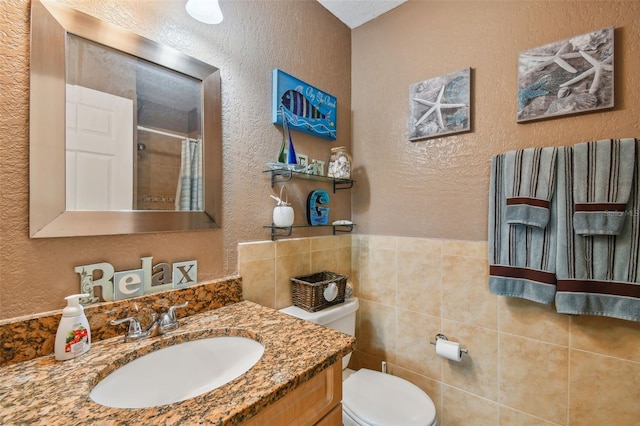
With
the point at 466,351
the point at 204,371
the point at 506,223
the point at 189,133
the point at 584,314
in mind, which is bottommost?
the point at 466,351

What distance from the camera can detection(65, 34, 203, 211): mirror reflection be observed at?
2.67 feet

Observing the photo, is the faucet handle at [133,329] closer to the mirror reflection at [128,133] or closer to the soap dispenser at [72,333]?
the soap dispenser at [72,333]

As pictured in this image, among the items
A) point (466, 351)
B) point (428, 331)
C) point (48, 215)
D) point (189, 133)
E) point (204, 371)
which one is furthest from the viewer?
point (428, 331)

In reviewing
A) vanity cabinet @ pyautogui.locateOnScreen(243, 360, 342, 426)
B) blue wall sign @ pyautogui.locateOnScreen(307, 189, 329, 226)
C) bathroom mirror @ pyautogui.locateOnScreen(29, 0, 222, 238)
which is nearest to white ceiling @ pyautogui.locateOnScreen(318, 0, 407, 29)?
bathroom mirror @ pyautogui.locateOnScreen(29, 0, 222, 238)

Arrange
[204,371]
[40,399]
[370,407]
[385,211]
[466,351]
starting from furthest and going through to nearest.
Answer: [385,211] < [466,351] < [370,407] < [204,371] < [40,399]

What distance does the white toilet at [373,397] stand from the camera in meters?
1.12

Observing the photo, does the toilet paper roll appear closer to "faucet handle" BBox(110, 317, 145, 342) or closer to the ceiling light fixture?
"faucet handle" BBox(110, 317, 145, 342)

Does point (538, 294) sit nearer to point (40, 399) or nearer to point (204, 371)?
point (204, 371)

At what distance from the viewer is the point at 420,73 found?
157 centimetres

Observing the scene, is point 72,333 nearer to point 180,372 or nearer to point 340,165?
point 180,372

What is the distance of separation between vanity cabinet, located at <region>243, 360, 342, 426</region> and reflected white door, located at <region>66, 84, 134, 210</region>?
76cm

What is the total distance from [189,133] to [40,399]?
848 mm

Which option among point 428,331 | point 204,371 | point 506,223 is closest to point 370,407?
point 428,331

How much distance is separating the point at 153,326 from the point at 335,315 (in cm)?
82
